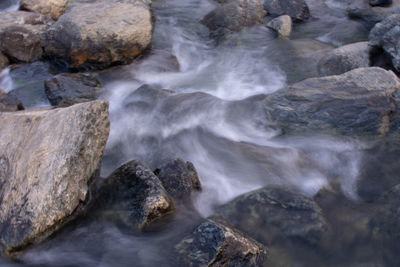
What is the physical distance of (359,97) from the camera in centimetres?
477

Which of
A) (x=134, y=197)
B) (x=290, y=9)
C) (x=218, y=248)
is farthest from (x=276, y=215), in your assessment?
(x=290, y=9)

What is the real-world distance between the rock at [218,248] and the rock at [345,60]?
12.3 ft

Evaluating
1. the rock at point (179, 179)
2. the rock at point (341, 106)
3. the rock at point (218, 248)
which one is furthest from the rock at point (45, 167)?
the rock at point (341, 106)

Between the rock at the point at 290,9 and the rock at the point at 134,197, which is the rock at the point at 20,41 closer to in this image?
the rock at the point at 134,197

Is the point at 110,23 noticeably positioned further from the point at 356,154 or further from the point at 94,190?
the point at 356,154

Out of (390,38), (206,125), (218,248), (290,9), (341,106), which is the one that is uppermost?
(390,38)

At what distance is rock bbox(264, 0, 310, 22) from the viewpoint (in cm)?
842

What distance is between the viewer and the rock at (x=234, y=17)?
8.08 metres

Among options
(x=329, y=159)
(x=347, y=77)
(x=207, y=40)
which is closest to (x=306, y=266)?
(x=329, y=159)

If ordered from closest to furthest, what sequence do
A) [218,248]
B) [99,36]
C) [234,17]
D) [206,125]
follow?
[218,248] < [206,125] < [99,36] < [234,17]

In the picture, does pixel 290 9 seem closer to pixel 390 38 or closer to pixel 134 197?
pixel 390 38

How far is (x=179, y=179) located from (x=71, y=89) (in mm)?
2896

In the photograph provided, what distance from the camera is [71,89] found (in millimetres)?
5977

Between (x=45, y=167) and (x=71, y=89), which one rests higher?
(x=45, y=167)
